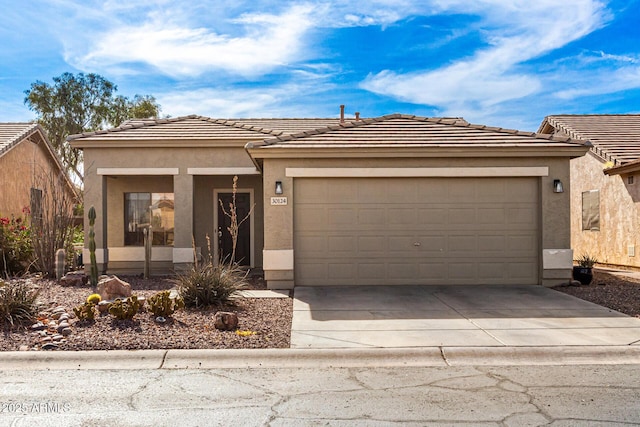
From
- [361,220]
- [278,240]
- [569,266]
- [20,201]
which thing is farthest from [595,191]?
[20,201]

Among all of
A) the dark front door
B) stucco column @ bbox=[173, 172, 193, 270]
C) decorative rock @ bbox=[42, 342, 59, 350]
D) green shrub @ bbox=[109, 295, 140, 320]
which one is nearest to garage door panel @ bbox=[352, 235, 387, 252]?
stucco column @ bbox=[173, 172, 193, 270]

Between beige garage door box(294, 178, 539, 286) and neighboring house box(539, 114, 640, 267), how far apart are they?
18.3ft

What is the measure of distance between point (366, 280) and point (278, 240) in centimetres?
205

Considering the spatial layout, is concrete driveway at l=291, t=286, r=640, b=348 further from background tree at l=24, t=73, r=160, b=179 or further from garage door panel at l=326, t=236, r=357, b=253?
background tree at l=24, t=73, r=160, b=179

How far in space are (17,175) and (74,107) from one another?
701 inches

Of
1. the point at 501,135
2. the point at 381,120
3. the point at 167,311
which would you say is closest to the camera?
the point at 167,311

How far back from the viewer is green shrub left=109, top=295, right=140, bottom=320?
792 centimetres

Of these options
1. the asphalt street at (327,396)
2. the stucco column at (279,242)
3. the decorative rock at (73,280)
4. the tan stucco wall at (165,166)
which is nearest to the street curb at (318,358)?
the asphalt street at (327,396)

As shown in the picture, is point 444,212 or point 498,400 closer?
point 498,400

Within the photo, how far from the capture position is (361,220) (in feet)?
39.0

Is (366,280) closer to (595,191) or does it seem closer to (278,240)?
(278,240)

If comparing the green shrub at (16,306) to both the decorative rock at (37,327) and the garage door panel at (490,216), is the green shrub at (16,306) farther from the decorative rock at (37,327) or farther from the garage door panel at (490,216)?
the garage door panel at (490,216)

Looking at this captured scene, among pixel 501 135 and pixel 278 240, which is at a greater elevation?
pixel 501 135

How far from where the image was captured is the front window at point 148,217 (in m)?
15.2
